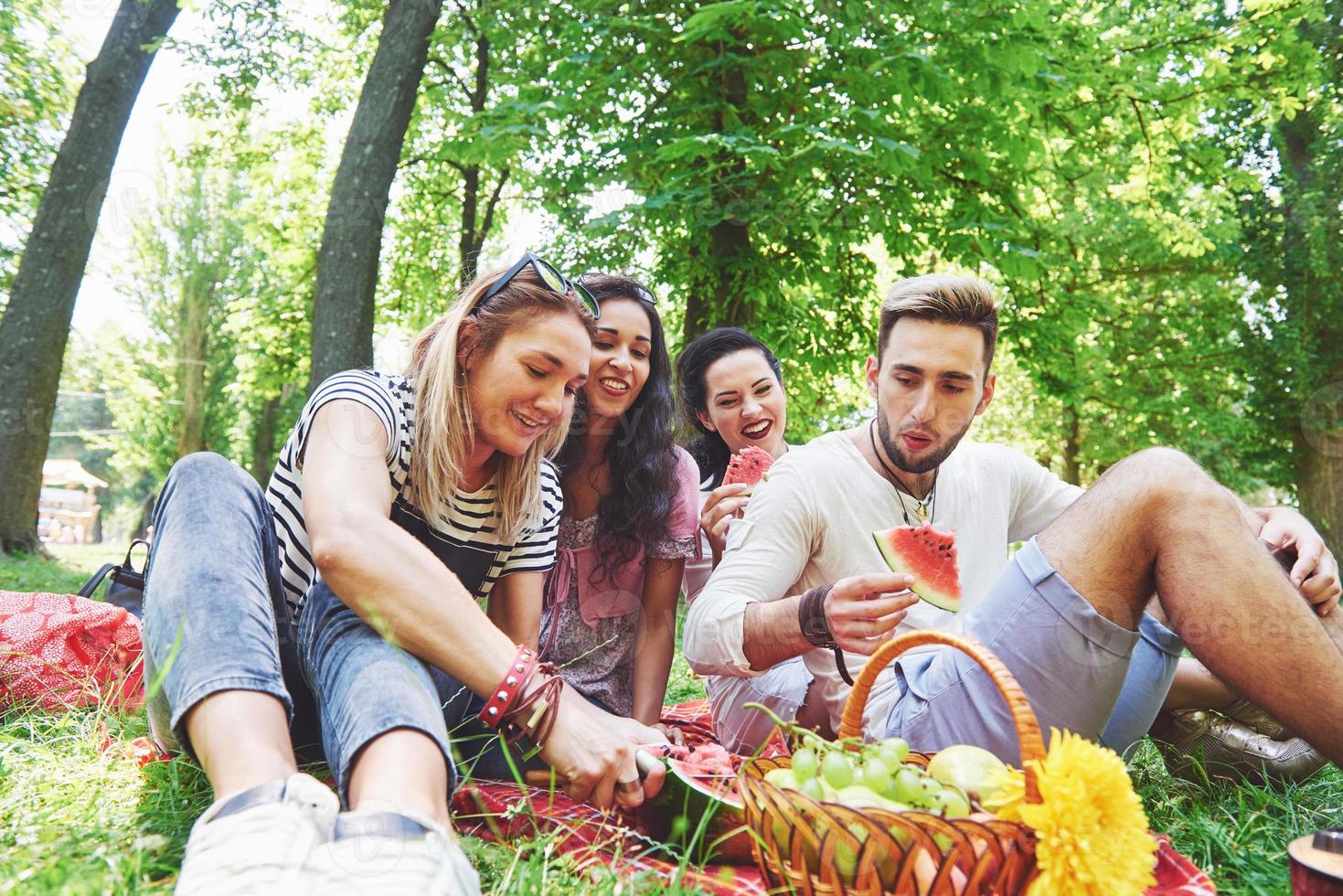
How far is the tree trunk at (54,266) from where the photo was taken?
8.95 metres

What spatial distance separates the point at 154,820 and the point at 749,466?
2485 mm

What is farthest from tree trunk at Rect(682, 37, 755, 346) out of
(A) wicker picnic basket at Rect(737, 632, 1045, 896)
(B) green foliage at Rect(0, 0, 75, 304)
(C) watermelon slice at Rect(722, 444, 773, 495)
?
(B) green foliage at Rect(0, 0, 75, 304)

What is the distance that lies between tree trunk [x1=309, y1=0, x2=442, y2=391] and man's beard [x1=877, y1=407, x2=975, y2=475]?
5.62 metres

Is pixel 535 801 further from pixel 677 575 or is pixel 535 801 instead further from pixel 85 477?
pixel 85 477

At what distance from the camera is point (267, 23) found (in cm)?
1039

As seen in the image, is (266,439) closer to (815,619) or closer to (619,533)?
(619,533)

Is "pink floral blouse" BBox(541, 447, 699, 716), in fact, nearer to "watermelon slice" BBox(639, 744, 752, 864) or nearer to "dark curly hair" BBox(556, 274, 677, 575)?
"dark curly hair" BBox(556, 274, 677, 575)

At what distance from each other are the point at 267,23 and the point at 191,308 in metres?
20.4

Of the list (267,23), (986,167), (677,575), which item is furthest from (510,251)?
(677,575)

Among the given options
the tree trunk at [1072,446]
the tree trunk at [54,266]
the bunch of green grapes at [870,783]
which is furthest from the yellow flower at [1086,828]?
the tree trunk at [1072,446]

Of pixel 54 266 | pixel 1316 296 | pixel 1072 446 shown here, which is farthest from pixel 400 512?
pixel 1072 446

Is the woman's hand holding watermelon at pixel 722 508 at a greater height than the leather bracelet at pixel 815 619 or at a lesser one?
greater

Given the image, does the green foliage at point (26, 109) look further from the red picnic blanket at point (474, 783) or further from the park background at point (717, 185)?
the red picnic blanket at point (474, 783)

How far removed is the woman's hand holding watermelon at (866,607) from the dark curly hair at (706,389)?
2.25 m
